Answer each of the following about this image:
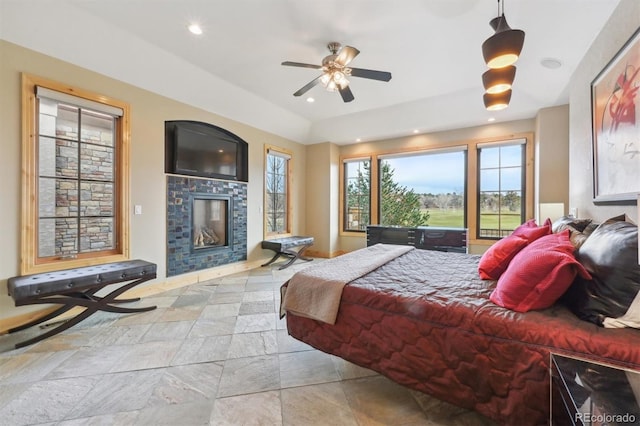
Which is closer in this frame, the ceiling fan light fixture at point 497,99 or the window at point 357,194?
the ceiling fan light fixture at point 497,99

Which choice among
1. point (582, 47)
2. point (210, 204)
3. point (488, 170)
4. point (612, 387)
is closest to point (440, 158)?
point (488, 170)

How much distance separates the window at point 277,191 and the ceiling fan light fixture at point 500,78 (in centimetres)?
419

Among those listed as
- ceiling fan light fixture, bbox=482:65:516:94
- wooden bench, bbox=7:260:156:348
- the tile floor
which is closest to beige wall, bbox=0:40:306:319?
wooden bench, bbox=7:260:156:348

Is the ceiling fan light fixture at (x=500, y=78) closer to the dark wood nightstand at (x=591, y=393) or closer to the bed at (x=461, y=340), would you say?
the bed at (x=461, y=340)

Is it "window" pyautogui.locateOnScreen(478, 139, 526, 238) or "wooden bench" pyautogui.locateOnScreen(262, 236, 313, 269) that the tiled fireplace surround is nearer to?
"wooden bench" pyautogui.locateOnScreen(262, 236, 313, 269)

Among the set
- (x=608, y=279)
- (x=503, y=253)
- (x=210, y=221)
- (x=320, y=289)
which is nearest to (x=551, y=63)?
(x=503, y=253)

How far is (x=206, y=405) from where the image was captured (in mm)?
1588

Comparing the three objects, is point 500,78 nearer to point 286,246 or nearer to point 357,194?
point 286,246

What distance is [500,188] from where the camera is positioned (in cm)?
483

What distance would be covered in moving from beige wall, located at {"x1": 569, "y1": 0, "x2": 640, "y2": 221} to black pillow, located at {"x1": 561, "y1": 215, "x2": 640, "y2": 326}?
0.80m

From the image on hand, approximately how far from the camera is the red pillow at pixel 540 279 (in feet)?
4.17

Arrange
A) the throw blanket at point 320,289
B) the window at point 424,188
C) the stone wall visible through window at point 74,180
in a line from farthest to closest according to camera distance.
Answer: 1. the window at point 424,188
2. the stone wall visible through window at point 74,180
3. the throw blanket at point 320,289

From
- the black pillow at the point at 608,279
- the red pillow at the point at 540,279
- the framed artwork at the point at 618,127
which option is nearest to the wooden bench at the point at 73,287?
the red pillow at the point at 540,279

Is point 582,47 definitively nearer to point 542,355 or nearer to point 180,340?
point 542,355
